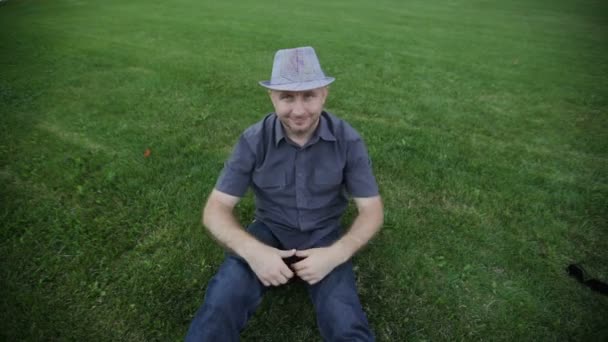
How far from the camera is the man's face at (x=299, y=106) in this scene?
88.5 inches

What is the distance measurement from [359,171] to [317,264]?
2.39 ft

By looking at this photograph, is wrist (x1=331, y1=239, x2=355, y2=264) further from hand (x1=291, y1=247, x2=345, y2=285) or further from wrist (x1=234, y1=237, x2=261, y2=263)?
wrist (x1=234, y1=237, x2=261, y2=263)

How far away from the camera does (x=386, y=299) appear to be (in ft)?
9.67

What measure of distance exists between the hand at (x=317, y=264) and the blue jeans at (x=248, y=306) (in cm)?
13

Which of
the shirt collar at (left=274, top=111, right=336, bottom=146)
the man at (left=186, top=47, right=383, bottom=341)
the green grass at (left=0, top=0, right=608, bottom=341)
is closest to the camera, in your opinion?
the man at (left=186, top=47, right=383, bottom=341)

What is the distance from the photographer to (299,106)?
2250 millimetres

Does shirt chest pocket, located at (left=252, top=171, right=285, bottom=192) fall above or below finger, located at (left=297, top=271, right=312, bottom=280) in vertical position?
above

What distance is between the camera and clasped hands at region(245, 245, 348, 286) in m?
2.23

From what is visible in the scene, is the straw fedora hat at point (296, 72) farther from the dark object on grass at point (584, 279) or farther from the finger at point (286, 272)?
the dark object on grass at point (584, 279)

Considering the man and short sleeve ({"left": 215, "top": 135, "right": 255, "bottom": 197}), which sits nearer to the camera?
the man

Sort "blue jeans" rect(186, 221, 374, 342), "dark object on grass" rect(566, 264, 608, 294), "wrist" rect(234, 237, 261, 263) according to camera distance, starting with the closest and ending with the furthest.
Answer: "blue jeans" rect(186, 221, 374, 342) → "wrist" rect(234, 237, 261, 263) → "dark object on grass" rect(566, 264, 608, 294)

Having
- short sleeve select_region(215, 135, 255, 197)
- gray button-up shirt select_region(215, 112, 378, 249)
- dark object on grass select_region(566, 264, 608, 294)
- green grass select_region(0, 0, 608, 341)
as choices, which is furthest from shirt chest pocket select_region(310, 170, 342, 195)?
dark object on grass select_region(566, 264, 608, 294)

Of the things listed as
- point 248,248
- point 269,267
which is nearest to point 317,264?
point 269,267

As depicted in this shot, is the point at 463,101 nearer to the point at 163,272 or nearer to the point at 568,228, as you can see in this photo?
the point at 568,228
